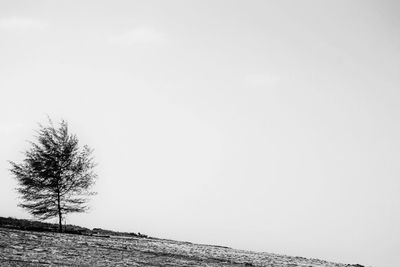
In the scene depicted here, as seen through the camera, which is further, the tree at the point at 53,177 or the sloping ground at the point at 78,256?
A: the tree at the point at 53,177

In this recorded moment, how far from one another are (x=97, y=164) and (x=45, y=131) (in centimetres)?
480

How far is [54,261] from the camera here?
553 inches

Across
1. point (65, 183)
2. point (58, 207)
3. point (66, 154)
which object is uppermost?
point (66, 154)

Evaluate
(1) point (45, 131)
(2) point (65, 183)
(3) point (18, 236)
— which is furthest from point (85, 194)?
(3) point (18, 236)

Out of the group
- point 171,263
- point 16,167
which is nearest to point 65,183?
point 16,167

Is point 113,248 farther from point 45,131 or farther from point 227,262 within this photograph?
point 45,131

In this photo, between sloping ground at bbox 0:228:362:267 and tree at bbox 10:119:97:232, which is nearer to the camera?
sloping ground at bbox 0:228:362:267

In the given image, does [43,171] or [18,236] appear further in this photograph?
[43,171]

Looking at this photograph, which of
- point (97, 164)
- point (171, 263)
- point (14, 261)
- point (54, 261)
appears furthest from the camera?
point (97, 164)

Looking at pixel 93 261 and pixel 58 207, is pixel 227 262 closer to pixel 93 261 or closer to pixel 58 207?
pixel 93 261

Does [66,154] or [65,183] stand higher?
[66,154]

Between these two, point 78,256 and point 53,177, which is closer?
point 78,256

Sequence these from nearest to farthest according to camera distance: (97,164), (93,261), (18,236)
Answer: (93,261)
(18,236)
(97,164)

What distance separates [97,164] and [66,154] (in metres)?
2.80
